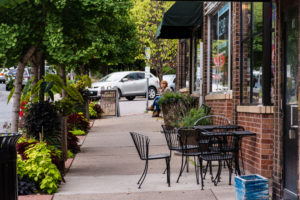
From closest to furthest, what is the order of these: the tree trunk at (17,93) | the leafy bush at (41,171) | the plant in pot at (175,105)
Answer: the leafy bush at (41,171) → the tree trunk at (17,93) → the plant in pot at (175,105)

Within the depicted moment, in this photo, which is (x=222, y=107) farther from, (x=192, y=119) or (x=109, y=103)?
(x=109, y=103)

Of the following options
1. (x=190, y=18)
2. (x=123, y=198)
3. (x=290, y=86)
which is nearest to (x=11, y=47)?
(x=123, y=198)

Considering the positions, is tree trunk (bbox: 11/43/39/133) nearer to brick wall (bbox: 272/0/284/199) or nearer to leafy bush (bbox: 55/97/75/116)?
leafy bush (bbox: 55/97/75/116)

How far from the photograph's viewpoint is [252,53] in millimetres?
8250

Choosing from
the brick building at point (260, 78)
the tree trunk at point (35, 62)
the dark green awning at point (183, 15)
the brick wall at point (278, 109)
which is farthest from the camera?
the dark green awning at point (183, 15)

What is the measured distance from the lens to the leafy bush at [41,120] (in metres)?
9.54

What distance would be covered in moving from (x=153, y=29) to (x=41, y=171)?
93.5ft

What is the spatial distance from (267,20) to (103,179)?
145 inches

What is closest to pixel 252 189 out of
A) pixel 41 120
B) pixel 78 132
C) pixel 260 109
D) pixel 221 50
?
pixel 260 109

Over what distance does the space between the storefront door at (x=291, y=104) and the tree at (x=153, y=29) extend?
27642 millimetres

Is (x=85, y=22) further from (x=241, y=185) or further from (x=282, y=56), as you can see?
(x=241, y=185)

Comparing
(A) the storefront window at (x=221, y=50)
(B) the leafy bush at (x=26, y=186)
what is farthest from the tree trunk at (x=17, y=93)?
(A) the storefront window at (x=221, y=50)

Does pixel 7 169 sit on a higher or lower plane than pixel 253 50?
lower

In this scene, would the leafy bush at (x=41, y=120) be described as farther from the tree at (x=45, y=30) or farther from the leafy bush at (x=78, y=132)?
the leafy bush at (x=78, y=132)
